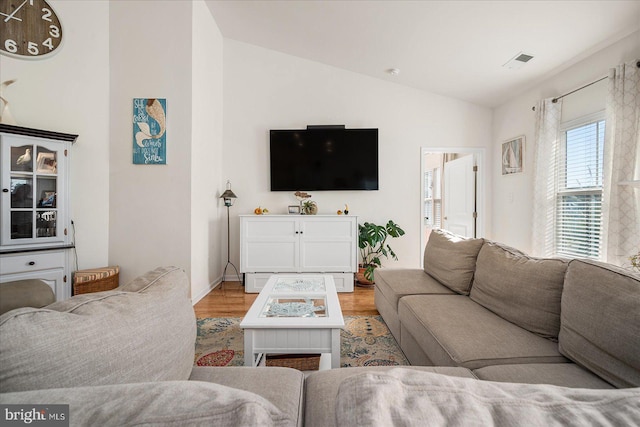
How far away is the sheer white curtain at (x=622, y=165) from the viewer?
7.30 ft

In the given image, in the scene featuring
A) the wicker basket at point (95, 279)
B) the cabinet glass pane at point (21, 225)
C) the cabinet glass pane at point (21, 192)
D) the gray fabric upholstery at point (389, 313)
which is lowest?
the gray fabric upholstery at point (389, 313)

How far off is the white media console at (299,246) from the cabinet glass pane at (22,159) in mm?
1972

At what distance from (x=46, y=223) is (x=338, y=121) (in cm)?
342

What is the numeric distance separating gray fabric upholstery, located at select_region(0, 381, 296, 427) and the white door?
4577mm

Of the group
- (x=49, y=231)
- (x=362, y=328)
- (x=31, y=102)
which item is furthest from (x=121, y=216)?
(x=362, y=328)

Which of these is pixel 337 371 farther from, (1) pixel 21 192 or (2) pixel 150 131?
(2) pixel 150 131

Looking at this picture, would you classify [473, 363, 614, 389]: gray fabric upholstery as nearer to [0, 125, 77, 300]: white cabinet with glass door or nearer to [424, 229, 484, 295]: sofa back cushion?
[424, 229, 484, 295]: sofa back cushion

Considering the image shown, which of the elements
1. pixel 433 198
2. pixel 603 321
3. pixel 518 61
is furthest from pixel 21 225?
pixel 433 198

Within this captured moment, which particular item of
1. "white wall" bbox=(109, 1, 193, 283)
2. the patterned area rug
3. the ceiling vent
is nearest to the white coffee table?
the patterned area rug

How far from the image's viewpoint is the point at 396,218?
13.8ft

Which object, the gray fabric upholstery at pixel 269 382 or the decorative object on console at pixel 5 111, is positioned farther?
the decorative object on console at pixel 5 111

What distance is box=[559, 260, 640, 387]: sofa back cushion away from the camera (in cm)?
96

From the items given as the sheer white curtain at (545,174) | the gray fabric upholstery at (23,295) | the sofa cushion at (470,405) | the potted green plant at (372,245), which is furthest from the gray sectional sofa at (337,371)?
the potted green plant at (372,245)

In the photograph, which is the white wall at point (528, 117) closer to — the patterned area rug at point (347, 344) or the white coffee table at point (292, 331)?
the patterned area rug at point (347, 344)
